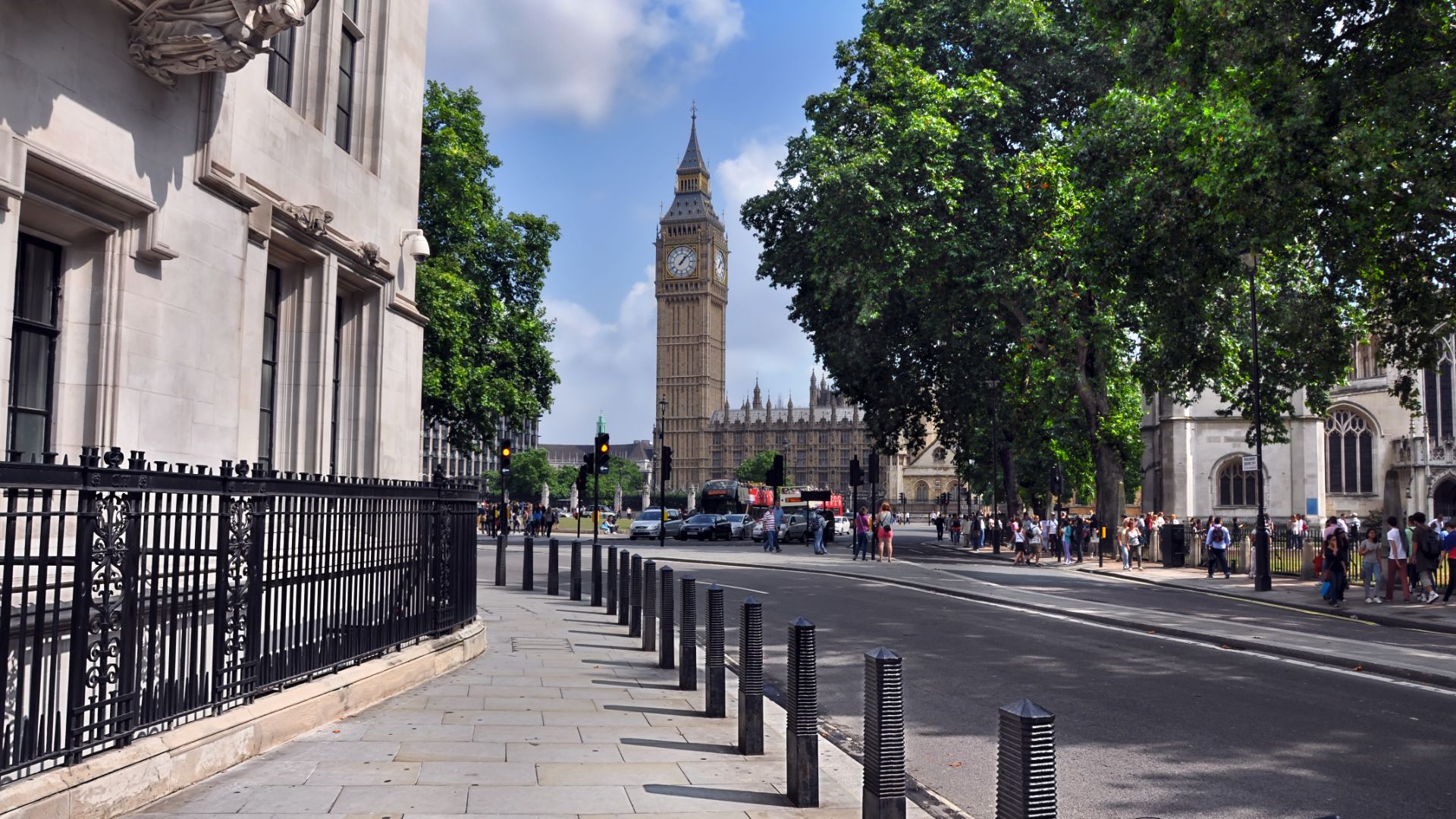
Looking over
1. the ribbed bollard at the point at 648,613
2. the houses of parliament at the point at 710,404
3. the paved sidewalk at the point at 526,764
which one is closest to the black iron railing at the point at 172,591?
the paved sidewalk at the point at 526,764

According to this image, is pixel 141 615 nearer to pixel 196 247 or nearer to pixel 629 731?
pixel 629 731

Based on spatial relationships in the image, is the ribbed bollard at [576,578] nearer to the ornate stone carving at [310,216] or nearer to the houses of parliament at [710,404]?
the ornate stone carving at [310,216]

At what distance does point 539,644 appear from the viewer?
41.3 ft

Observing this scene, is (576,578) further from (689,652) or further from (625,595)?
(689,652)

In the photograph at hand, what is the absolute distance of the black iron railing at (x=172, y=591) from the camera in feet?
15.7

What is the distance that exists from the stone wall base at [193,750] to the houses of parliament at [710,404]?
5515 inches

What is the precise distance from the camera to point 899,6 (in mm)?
38312

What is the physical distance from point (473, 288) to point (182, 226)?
1035 inches

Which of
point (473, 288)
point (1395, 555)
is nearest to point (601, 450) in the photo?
point (473, 288)

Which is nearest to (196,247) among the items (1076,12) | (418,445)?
(418,445)

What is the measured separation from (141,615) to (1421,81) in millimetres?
15748

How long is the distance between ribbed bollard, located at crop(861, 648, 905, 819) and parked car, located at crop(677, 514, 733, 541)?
48.4 m

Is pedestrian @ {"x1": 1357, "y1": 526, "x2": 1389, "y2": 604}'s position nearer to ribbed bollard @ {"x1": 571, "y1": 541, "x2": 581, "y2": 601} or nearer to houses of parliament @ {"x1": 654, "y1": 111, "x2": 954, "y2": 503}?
ribbed bollard @ {"x1": 571, "y1": 541, "x2": 581, "y2": 601}

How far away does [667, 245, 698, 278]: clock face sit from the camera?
525ft
